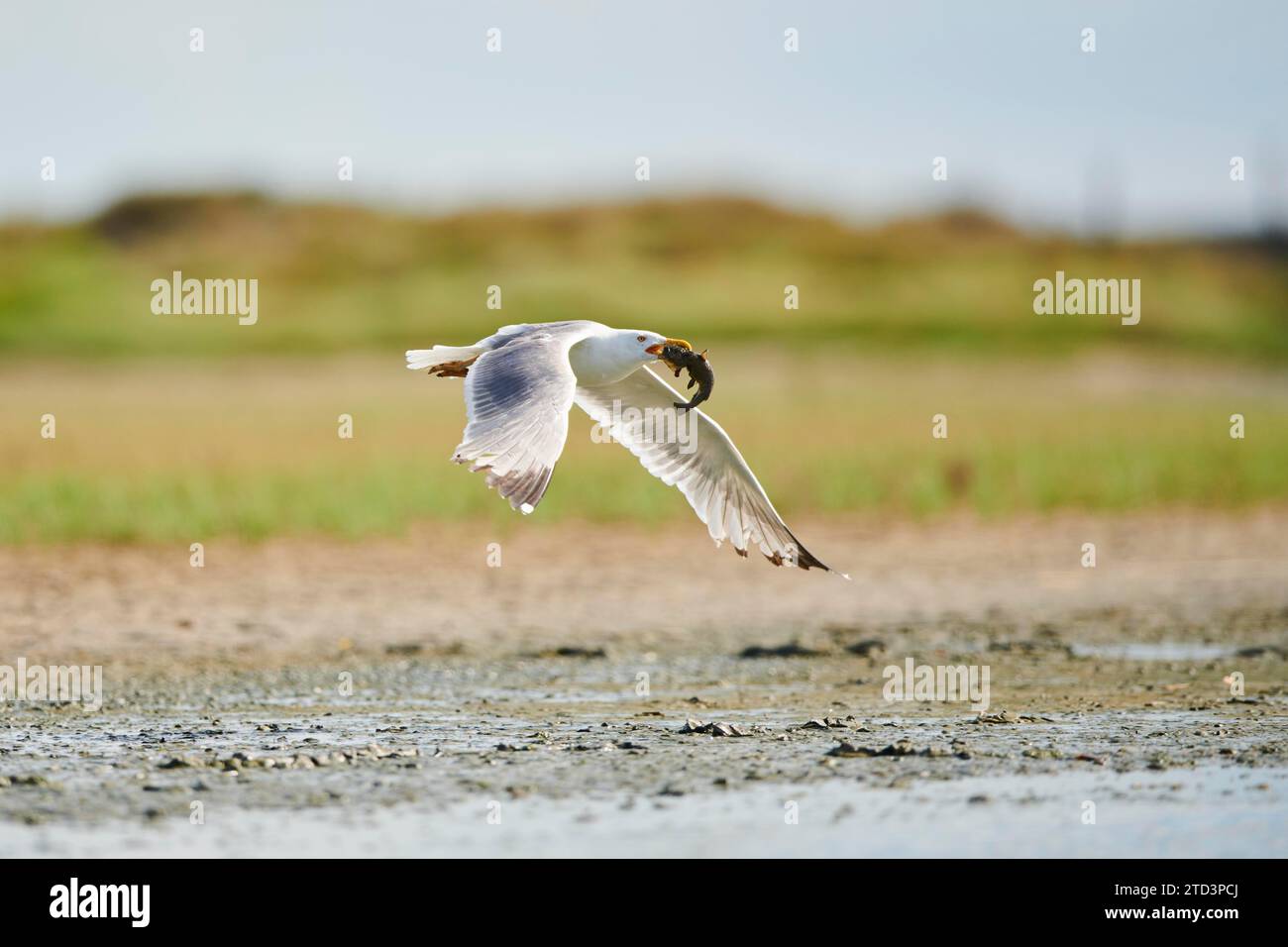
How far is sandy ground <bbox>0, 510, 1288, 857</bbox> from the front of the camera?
297 inches

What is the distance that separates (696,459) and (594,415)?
0.70 m

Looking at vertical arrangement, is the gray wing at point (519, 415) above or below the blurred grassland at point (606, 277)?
below

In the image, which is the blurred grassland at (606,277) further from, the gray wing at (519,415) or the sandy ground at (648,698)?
the gray wing at (519,415)

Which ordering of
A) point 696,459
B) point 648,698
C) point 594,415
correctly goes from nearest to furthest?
point 648,698
point 696,459
point 594,415

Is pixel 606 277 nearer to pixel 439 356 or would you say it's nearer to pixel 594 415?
pixel 594 415

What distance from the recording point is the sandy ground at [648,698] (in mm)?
7531

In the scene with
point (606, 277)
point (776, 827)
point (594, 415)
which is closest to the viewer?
point (776, 827)

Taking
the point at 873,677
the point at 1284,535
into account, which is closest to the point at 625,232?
the point at 1284,535

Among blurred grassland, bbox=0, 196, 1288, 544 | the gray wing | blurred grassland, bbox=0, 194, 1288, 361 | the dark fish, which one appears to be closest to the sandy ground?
the gray wing

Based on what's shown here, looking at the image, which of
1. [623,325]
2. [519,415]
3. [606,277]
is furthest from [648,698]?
[606,277]

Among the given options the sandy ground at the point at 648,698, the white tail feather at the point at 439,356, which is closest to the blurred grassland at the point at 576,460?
the sandy ground at the point at 648,698

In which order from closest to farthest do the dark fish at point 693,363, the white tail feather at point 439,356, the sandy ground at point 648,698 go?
the sandy ground at point 648,698
the dark fish at point 693,363
the white tail feather at point 439,356

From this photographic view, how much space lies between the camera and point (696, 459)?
1088 cm

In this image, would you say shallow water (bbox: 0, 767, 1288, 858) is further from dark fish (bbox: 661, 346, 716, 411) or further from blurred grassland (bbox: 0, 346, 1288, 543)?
blurred grassland (bbox: 0, 346, 1288, 543)
